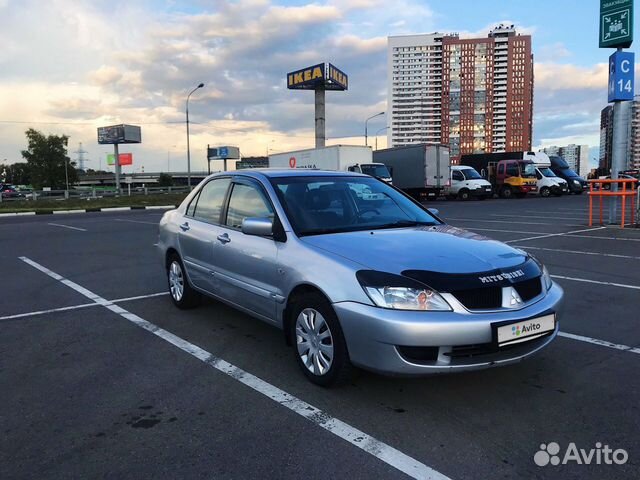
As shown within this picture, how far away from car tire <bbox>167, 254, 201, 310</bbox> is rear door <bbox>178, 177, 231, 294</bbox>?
185mm

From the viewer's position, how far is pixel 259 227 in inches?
159

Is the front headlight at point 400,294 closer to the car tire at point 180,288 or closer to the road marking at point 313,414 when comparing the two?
the road marking at point 313,414

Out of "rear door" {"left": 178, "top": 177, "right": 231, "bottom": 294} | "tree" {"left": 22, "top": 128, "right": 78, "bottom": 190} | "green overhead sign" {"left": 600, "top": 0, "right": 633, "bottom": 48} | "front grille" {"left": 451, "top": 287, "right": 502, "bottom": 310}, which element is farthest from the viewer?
"tree" {"left": 22, "top": 128, "right": 78, "bottom": 190}

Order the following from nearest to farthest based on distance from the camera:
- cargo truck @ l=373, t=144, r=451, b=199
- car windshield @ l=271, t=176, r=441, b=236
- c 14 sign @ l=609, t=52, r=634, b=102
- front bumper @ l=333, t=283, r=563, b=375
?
front bumper @ l=333, t=283, r=563, b=375 → car windshield @ l=271, t=176, r=441, b=236 → c 14 sign @ l=609, t=52, r=634, b=102 → cargo truck @ l=373, t=144, r=451, b=199

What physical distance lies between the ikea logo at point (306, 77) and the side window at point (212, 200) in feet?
153

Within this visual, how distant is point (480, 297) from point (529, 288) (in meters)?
0.51

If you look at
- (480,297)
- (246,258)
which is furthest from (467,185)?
(480,297)

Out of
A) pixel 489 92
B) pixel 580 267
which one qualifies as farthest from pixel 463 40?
pixel 580 267

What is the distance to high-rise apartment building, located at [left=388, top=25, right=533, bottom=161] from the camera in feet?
362

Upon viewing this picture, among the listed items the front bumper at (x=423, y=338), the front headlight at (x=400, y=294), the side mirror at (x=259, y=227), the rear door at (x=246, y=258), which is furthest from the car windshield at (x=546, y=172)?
the front headlight at (x=400, y=294)

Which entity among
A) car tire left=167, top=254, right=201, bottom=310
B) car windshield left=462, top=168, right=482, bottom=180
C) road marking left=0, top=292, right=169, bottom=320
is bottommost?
road marking left=0, top=292, right=169, bottom=320

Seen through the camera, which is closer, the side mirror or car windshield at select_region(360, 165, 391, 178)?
the side mirror

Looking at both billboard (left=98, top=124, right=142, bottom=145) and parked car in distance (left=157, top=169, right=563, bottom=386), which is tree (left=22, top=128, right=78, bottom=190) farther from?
parked car in distance (left=157, top=169, right=563, bottom=386)

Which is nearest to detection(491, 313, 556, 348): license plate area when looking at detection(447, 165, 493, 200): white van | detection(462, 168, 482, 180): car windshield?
detection(447, 165, 493, 200): white van
